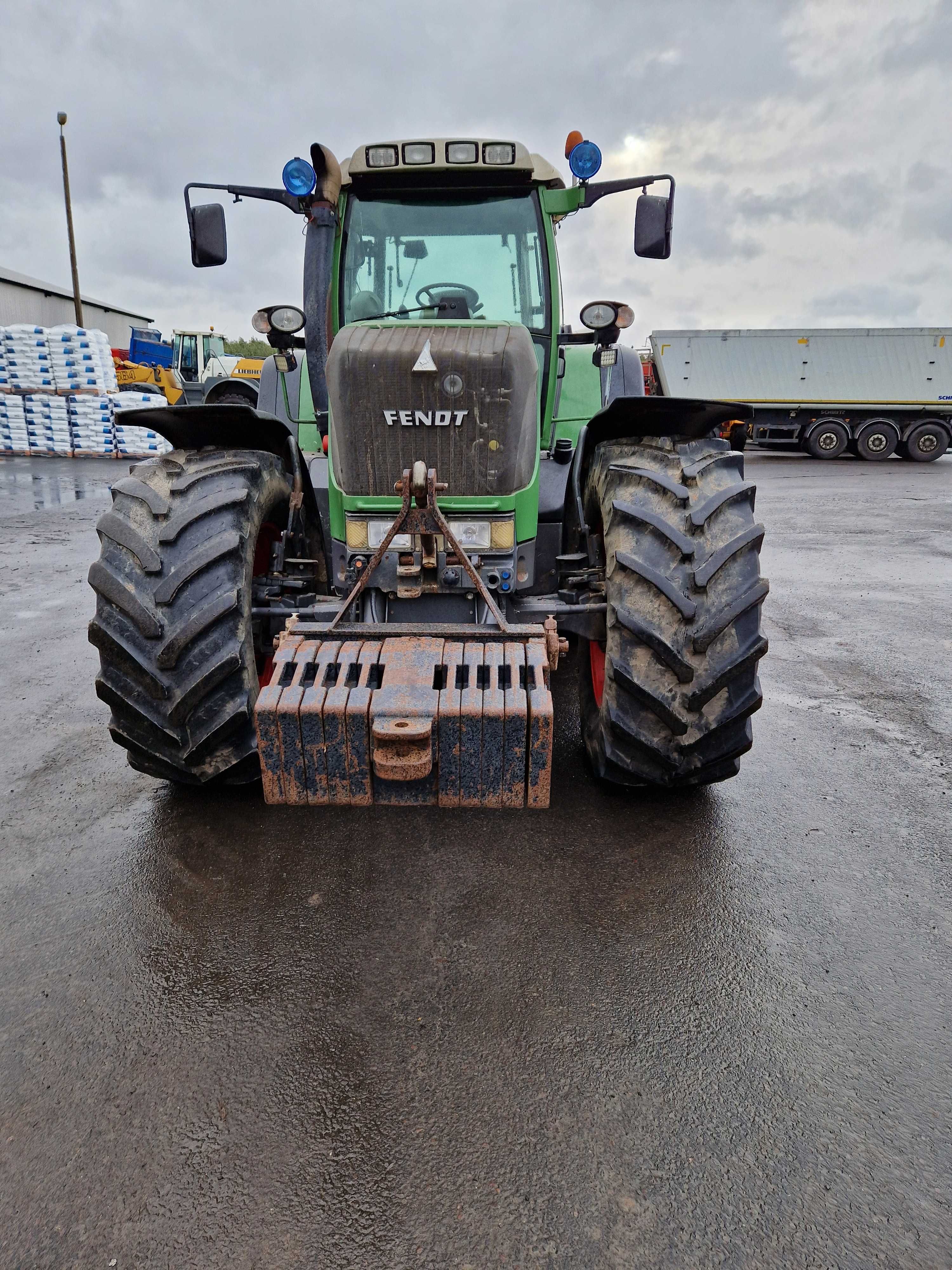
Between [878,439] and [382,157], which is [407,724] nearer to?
[382,157]

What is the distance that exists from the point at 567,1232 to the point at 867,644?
4.84 metres

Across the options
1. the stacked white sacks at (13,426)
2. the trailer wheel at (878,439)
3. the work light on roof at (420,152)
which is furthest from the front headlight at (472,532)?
the trailer wheel at (878,439)

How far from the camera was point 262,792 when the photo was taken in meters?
3.19

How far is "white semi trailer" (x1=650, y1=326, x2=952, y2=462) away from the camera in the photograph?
19.5 m

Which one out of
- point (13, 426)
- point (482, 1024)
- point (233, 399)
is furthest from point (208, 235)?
point (13, 426)

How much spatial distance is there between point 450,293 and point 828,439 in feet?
64.3

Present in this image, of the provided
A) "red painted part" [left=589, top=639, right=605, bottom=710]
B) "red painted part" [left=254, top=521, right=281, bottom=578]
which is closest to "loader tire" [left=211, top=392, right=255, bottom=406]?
"red painted part" [left=254, top=521, right=281, bottom=578]

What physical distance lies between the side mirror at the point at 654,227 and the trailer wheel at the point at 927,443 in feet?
64.3

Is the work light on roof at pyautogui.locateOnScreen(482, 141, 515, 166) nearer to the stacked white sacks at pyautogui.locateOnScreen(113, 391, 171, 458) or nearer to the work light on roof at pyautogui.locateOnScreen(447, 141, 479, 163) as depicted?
the work light on roof at pyautogui.locateOnScreen(447, 141, 479, 163)

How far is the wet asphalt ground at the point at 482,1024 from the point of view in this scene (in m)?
1.56

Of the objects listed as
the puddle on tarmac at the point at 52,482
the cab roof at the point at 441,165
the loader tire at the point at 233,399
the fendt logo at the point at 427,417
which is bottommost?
the puddle on tarmac at the point at 52,482

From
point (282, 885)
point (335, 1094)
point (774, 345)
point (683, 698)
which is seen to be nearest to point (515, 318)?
point (683, 698)

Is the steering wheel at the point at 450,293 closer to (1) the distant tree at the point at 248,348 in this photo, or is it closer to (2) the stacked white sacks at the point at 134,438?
(2) the stacked white sacks at the point at 134,438

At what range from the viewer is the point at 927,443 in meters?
20.2
